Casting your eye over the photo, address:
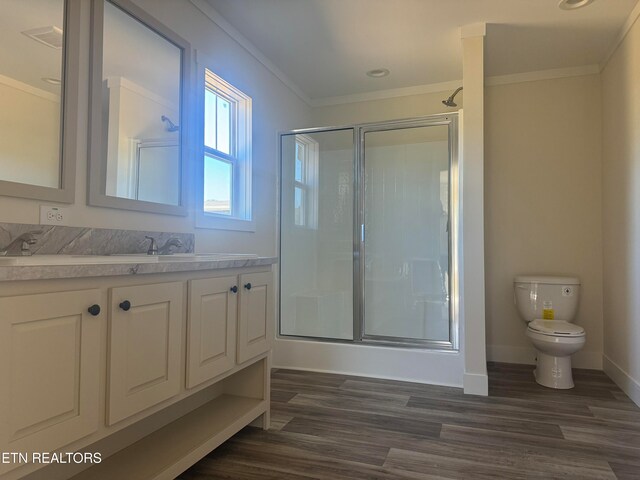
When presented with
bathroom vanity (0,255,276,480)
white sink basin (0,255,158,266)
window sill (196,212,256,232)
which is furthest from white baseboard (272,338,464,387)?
white sink basin (0,255,158,266)

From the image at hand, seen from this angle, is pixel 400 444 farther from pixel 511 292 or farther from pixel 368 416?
pixel 511 292

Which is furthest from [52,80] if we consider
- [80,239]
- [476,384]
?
[476,384]

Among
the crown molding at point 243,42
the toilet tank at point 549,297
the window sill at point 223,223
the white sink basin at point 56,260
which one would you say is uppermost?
the crown molding at point 243,42

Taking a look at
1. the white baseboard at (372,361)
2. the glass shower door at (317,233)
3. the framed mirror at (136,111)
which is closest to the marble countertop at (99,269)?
the framed mirror at (136,111)

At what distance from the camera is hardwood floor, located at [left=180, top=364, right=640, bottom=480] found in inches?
71.0

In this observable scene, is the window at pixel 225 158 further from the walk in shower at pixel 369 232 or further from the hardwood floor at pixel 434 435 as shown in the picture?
the hardwood floor at pixel 434 435

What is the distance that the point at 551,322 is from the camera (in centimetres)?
311

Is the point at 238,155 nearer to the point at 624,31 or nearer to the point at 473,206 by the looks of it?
the point at 473,206

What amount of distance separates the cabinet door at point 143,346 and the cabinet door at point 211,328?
0.07m

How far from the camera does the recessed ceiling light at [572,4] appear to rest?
8.38ft

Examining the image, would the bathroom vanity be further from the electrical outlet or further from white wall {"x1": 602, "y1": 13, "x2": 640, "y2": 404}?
white wall {"x1": 602, "y1": 13, "x2": 640, "y2": 404}

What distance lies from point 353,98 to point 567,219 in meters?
2.28

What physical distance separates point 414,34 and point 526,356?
278cm

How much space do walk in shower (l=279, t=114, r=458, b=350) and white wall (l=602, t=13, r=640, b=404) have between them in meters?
1.13
